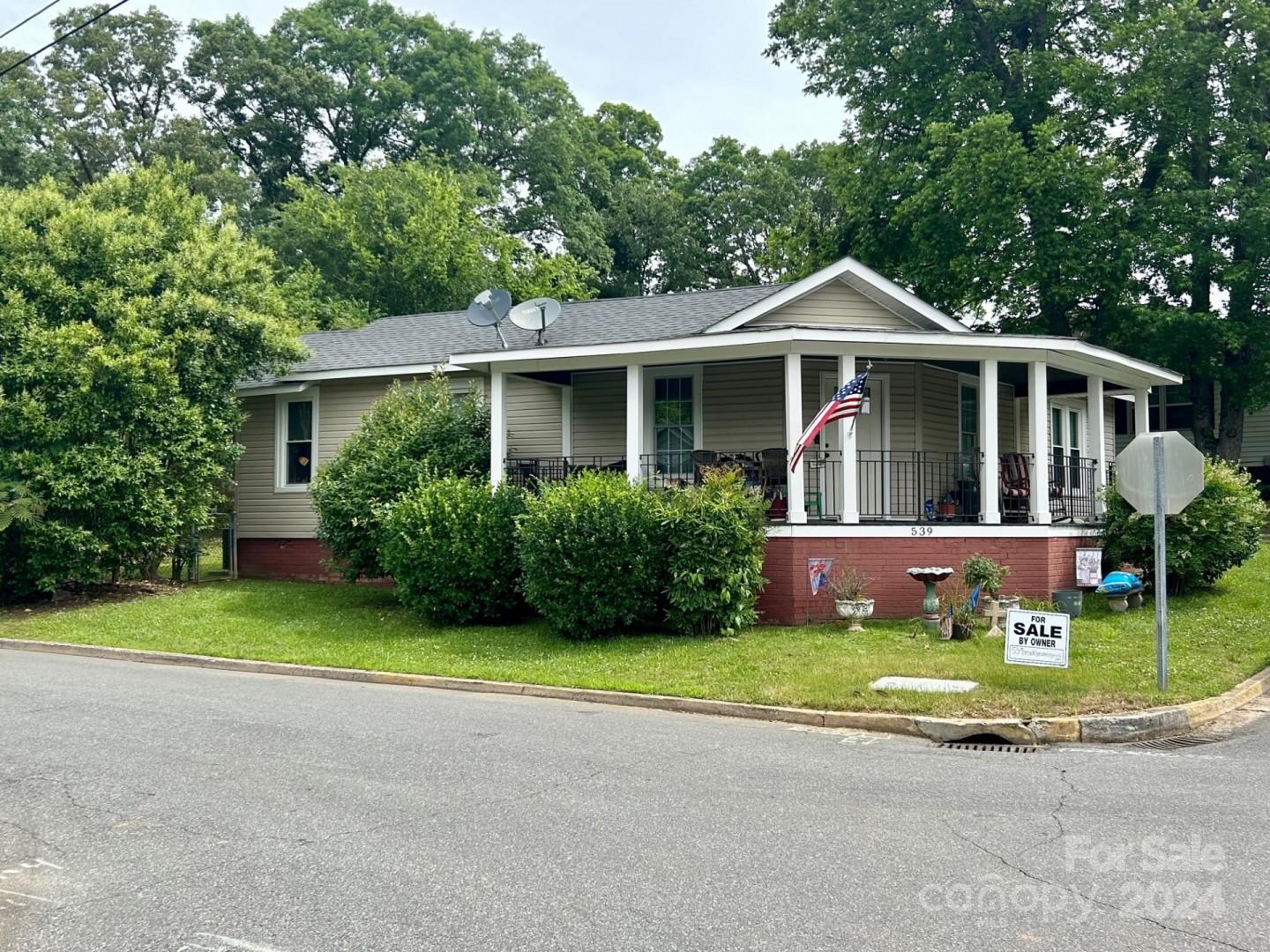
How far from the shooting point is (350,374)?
20.3 metres

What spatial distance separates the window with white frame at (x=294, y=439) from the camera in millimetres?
21141

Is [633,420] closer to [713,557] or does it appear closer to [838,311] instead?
[713,557]

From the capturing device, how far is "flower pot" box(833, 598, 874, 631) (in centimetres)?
1381

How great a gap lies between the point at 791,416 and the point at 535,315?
574 cm

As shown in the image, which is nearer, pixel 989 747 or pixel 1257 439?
pixel 989 747

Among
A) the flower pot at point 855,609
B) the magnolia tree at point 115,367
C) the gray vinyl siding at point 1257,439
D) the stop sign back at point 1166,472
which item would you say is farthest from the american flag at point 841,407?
the gray vinyl siding at point 1257,439

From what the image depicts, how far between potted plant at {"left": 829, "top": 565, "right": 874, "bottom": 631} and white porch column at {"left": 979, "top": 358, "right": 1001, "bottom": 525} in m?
2.16

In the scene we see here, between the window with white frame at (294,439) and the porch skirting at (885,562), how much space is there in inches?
413

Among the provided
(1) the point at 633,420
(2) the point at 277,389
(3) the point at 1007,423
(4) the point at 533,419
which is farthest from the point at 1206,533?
(2) the point at 277,389

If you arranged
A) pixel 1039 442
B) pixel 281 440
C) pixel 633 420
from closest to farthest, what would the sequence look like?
pixel 1039 442, pixel 633 420, pixel 281 440

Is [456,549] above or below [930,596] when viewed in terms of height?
above

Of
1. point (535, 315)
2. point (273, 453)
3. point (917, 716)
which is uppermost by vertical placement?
point (535, 315)

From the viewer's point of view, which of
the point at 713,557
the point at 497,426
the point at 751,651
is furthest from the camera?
the point at 497,426

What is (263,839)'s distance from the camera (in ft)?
19.0
